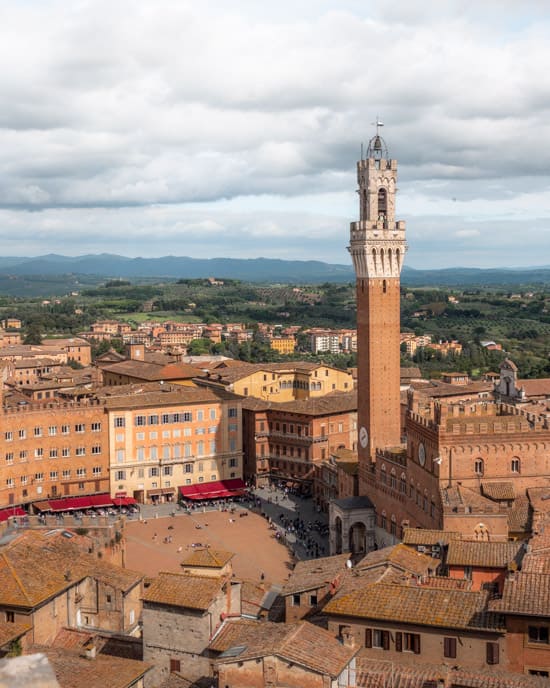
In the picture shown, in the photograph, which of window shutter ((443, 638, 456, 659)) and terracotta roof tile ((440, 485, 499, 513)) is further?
terracotta roof tile ((440, 485, 499, 513))

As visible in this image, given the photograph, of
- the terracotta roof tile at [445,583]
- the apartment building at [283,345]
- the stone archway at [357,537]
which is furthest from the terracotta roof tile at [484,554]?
the apartment building at [283,345]

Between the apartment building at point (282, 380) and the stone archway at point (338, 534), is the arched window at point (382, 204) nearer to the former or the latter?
the stone archway at point (338, 534)

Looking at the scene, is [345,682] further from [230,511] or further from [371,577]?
[230,511]

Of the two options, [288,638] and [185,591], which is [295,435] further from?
[288,638]

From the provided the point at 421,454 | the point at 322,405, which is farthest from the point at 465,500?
the point at 322,405

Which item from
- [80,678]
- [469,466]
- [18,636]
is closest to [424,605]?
[80,678]

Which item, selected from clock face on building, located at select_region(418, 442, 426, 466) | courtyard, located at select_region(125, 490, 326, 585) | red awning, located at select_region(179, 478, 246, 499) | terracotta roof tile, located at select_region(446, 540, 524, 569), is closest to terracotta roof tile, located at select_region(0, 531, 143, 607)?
terracotta roof tile, located at select_region(446, 540, 524, 569)

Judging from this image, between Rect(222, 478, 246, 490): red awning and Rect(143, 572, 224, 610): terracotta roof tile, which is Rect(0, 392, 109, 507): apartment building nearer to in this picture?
Rect(222, 478, 246, 490): red awning
